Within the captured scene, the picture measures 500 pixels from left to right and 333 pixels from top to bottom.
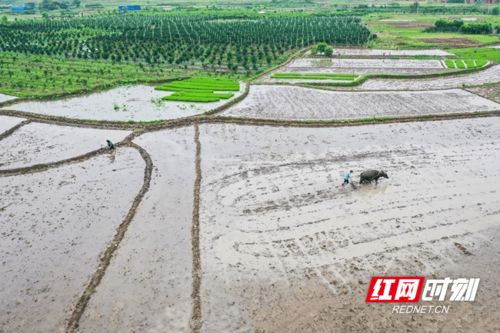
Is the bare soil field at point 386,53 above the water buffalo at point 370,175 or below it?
above

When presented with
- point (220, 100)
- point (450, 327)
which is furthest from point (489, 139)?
point (220, 100)

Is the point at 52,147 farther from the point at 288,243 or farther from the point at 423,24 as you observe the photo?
the point at 423,24

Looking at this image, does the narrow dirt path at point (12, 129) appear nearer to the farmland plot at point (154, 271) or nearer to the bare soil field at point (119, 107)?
the bare soil field at point (119, 107)

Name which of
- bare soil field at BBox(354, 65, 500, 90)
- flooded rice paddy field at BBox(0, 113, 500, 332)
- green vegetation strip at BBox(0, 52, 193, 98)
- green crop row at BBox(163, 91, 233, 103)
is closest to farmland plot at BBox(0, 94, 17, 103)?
green vegetation strip at BBox(0, 52, 193, 98)

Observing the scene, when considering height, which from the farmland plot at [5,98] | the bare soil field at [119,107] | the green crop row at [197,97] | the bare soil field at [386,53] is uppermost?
the bare soil field at [386,53]

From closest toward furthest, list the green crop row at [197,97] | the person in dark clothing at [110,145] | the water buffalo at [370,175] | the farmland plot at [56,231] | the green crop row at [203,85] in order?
the farmland plot at [56,231] → the water buffalo at [370,175] → the person in dark clothing at [110,145] → the green crop row at [197,97] → the green crop row at [203,85]

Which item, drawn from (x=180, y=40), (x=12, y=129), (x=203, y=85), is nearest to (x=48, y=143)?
(x=12, y=129)

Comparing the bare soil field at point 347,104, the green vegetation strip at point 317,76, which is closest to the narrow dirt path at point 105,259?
the bare soil field at point 347,104

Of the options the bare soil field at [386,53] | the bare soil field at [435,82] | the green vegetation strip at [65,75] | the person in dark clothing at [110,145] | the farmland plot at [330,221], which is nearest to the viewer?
the farmland plot at [330,221]
